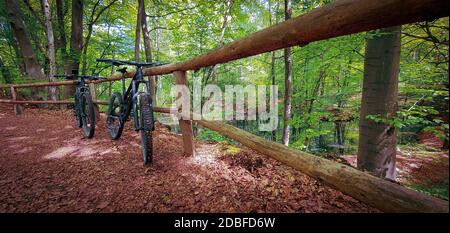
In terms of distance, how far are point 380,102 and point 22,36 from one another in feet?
38.4

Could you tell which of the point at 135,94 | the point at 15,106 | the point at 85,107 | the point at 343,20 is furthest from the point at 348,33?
the point at 15,106

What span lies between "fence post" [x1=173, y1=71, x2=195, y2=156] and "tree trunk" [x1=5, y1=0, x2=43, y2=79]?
9100 millimetres

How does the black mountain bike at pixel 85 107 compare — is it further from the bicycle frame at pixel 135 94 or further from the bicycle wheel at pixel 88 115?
the bicycle frame at pixel 135 94

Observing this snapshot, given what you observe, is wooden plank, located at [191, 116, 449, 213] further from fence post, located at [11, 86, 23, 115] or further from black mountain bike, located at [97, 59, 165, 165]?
fence post, located at [11, 86, 23, 115]

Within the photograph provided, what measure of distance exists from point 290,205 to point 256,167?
0.83 m

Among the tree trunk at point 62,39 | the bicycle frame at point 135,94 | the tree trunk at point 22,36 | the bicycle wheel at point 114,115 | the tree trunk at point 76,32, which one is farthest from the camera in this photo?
the tree trunk at point 62,39

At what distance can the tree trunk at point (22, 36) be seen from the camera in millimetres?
7613

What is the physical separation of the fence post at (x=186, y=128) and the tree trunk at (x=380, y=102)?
9.05 ft

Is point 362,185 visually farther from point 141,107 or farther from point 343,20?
point 141,107

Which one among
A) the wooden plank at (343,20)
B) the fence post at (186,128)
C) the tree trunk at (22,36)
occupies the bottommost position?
the fence post at (186,128)

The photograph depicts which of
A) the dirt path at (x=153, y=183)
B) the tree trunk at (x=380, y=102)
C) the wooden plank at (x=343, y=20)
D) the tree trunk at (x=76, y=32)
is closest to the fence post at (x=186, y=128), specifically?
the dirt path at (x=153, y=183)

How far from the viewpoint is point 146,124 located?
8.71 feet

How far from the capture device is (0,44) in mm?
11938
